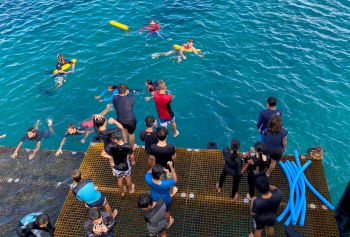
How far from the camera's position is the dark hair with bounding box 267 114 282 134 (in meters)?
8.62

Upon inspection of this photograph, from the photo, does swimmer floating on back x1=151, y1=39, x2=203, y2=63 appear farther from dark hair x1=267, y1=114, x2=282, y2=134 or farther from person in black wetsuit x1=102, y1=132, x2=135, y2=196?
person in black wetsuit x1=102, y1=132, x2=135, y2=196

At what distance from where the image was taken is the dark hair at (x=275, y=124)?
8.62m

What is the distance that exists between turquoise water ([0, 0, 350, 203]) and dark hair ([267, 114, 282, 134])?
4834 mm

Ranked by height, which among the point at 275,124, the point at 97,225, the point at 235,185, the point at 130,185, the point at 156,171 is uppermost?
the point at 275,124

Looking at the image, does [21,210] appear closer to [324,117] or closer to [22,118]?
[22,118]

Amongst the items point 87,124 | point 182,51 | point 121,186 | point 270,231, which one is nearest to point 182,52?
point 182,51

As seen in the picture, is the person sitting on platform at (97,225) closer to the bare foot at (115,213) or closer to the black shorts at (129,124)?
the bare foot at (115,213)

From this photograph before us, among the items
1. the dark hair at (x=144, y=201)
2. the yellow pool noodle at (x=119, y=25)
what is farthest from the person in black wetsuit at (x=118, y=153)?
the yellow pool noodle at (x=119, y=25)

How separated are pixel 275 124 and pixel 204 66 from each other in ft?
33.3

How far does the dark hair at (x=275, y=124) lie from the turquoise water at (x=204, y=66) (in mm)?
4834

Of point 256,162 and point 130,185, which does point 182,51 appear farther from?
point 256,162

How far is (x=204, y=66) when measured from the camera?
59.3 ft

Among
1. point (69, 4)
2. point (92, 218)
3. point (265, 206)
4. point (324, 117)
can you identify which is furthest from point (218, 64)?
point (69, 4)

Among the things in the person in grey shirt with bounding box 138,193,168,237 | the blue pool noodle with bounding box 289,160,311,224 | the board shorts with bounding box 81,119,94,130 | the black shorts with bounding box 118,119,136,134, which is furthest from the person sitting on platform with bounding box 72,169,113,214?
the board shorts with bounding box 81,119,94,130
